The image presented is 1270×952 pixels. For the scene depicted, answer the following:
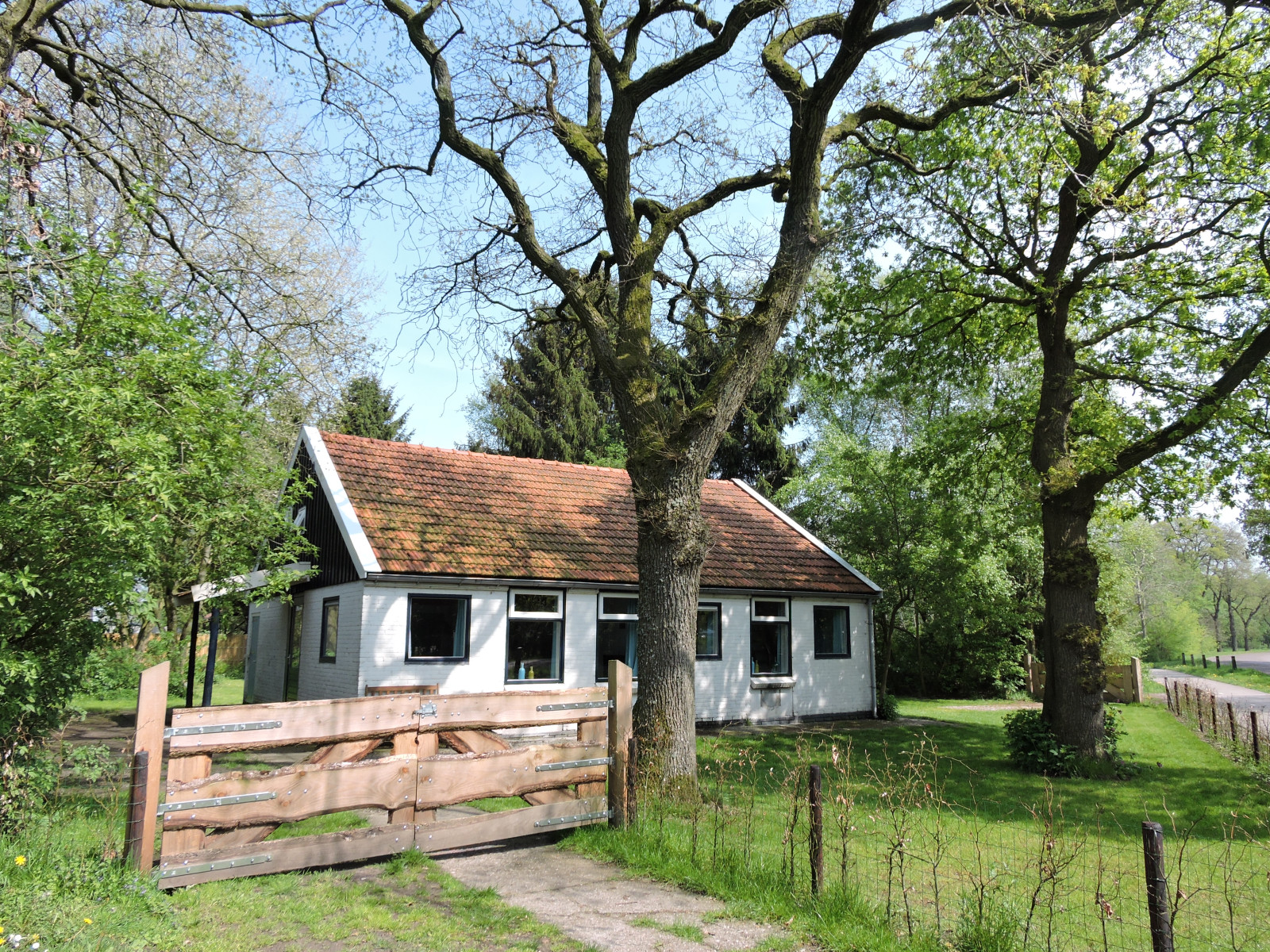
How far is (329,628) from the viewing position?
14.5 meters

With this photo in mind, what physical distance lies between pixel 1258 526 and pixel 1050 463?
24238mm

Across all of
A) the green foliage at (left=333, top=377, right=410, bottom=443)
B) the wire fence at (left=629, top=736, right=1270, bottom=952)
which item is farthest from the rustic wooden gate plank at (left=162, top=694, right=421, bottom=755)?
the green foliage at (left=333, top=377, right=410, bottom=443)

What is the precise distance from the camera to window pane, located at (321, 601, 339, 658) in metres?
14.3

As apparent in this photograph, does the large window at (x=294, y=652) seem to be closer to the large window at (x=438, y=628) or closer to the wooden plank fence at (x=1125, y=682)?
the large window at (x=438, y=628)

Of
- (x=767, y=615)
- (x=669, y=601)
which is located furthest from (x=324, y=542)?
(x=767, y=615)

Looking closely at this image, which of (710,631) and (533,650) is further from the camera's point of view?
(710,631)

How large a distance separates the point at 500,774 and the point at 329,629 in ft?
29.1

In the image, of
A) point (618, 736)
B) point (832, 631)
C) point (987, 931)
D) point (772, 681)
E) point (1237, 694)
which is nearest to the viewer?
point (987, 931)

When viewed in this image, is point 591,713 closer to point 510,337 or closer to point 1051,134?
point 510,337

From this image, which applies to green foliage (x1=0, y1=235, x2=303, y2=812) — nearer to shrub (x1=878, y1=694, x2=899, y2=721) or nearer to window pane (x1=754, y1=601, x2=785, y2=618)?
window pane (x1=754, y1=601, x2=785, y2=618)

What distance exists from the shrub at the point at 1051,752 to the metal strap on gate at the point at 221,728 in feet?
35.8

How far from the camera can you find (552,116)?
32.9ft

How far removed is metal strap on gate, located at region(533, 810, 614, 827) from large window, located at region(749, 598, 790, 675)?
10250 millimetres

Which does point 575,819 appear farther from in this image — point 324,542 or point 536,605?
point 324,542
